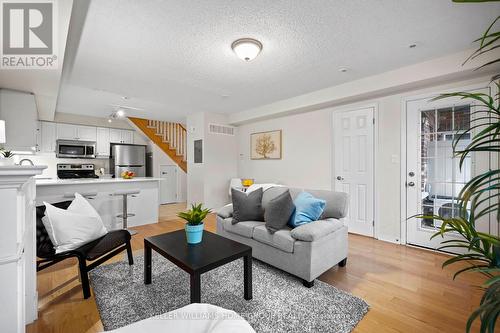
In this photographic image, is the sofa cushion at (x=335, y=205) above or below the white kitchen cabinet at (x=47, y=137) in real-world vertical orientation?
below

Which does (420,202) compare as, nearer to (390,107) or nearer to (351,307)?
(390,107)

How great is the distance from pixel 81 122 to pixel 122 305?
5.68m

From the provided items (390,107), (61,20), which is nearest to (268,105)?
(390,107)

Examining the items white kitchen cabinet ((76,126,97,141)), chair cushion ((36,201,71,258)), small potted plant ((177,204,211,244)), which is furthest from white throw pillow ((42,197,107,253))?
white kitchen cabinet ((76,126,97,141))

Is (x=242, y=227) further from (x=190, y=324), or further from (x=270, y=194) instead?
(x=190, y=324)

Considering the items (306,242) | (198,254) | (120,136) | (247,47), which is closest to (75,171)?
(120,136)

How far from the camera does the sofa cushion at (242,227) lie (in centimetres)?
264

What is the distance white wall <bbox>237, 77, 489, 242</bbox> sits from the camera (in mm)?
3359

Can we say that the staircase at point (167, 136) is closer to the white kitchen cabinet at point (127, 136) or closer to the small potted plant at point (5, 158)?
the white kitchen cabinet at point (127, 136)

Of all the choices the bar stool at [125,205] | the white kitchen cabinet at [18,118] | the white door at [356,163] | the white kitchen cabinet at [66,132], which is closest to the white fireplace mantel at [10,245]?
the bar stool at [125,205]

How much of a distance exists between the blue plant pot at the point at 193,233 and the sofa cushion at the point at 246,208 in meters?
0.81

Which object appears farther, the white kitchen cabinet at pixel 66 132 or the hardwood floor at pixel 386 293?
the white kitchen cabinet at pixel 66 132

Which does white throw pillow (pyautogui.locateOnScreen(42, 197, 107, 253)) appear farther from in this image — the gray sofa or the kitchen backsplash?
the kitchen backsplash

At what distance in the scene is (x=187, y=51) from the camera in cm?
257
